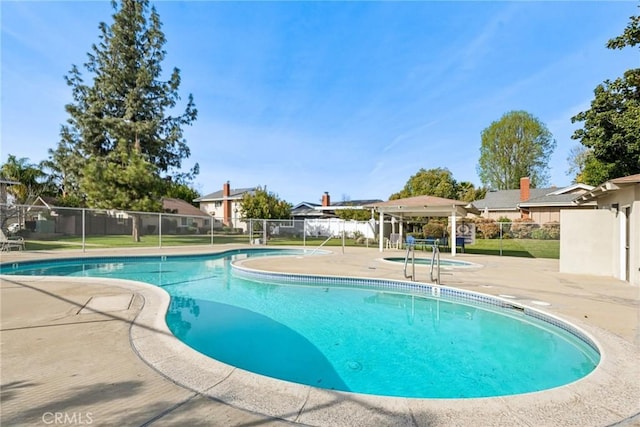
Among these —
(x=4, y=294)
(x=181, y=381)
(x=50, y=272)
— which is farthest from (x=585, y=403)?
(x=50, y=272)

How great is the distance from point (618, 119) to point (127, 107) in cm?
2492

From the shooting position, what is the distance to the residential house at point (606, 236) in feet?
23.7

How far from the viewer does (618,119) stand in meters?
11.0

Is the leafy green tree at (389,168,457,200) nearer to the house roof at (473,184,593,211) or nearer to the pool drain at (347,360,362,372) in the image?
the house roof at (473,184,593,211)

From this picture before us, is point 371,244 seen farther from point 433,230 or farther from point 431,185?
point 431,185

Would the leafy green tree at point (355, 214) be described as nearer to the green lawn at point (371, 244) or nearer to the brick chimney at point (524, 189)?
the green lawn at point (371, 244)

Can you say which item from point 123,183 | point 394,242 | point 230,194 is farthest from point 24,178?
point 394,242

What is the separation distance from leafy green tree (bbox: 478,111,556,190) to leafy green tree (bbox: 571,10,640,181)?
2742 cm

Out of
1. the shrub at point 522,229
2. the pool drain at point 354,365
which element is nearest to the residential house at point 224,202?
the shrub at point 522,229

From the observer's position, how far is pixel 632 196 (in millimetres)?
7254

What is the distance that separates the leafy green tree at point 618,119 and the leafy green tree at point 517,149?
90.0 feet

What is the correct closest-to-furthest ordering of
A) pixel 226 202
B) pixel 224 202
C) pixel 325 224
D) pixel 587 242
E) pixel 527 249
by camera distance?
pixel 587 242 → pixel 527 249 → pixel 325 224 → pixel 226 202 → pixel 224 202

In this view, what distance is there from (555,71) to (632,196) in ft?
33.6

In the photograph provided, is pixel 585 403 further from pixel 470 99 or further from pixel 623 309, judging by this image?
pixel 470 99
